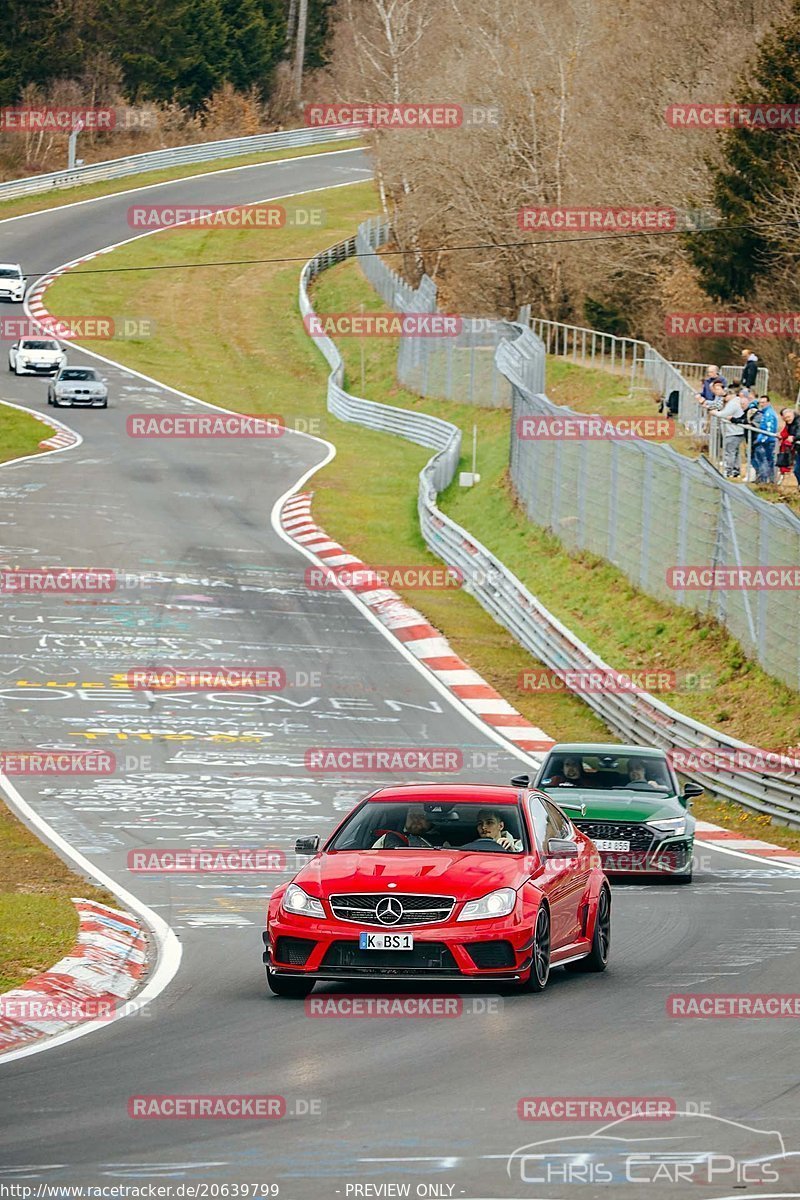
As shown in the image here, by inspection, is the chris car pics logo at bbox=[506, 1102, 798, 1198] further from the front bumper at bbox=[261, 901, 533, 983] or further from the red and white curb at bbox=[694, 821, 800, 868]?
the red and white curb at bbox=[694, 821, 800, 868]

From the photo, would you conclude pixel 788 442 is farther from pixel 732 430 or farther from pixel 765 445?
pixel 732 430

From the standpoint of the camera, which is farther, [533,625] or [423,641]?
[423,641]

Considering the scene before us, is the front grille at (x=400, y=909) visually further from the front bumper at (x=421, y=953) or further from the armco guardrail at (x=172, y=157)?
the armco guardrail at (x=172, y=157)

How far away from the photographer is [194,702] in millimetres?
27156

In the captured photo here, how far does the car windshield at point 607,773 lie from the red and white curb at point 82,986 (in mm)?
6522

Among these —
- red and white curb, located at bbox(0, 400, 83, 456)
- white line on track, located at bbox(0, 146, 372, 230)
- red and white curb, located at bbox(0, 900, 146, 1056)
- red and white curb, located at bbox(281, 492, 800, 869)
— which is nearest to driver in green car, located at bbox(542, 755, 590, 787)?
red and white curb, located at bbox(281, 492, 800, 869)

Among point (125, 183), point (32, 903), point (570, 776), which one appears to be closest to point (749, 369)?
point (570, 776)

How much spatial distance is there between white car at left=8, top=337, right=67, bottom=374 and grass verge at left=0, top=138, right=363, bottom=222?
25.8 metres

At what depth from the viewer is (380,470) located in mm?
49531

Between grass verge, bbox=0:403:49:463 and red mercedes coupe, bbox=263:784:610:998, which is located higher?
red mercedes coupe, bbox=263:784:610:998

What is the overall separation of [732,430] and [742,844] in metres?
10.8

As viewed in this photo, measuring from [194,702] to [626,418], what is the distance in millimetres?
17756

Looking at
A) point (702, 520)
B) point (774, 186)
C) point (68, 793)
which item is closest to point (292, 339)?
point (774, 186)

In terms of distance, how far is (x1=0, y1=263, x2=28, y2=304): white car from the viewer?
229 ft
